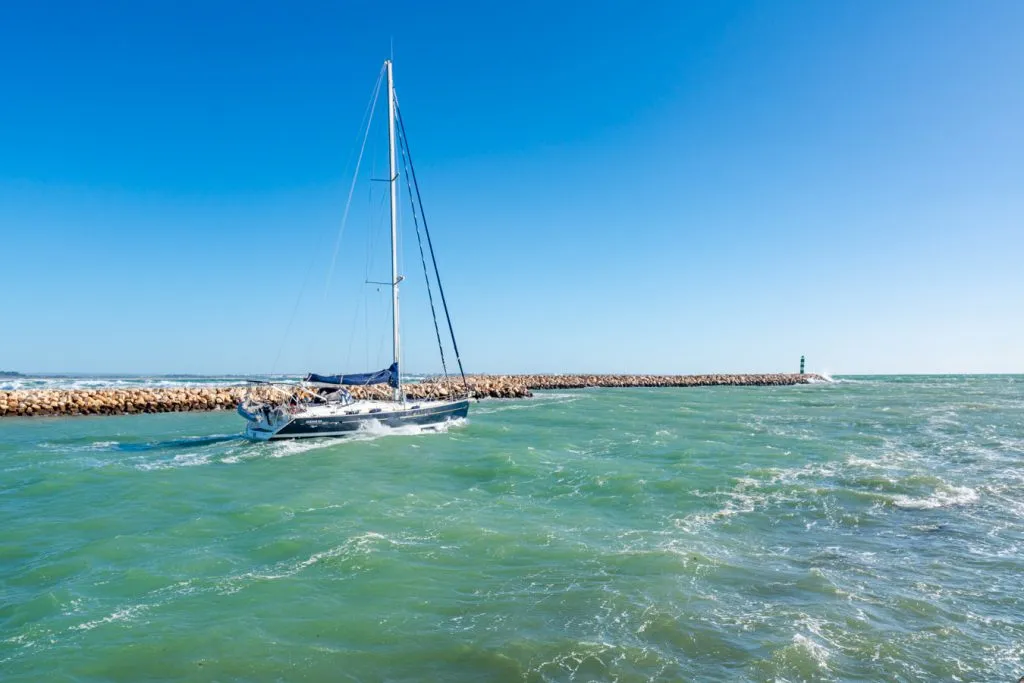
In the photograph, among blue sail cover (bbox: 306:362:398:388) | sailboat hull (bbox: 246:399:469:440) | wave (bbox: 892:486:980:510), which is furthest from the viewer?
blue sail cover (bbox: 306:362:398:388)

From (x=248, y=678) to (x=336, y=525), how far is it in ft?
18.7

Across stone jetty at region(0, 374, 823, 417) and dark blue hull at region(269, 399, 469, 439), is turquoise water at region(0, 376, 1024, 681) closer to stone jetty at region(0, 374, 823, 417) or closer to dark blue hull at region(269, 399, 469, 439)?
dark blue hull at region(269, 399, 469, 439)

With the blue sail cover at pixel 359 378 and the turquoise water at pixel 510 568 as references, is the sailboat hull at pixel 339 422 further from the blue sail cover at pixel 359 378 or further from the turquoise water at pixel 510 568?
the turquoise water at pixel 510 568

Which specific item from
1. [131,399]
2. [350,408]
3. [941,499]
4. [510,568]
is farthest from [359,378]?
[131,399]

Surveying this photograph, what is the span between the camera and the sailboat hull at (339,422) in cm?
2277

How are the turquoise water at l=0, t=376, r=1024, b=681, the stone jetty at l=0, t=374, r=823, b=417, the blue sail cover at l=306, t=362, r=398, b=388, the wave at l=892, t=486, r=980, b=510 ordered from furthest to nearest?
the stone jetty at l=0, t=374, r=823, b=417 < the blue sail cover at l=306, t=362, r=398, b=388 < the wave at l=892, t=486, r=980, b=510 < the turquoise water at l=0, t=376, r=1024, b=681

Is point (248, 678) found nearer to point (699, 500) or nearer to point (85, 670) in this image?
point (85, 670)

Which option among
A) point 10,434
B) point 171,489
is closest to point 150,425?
point 10,434

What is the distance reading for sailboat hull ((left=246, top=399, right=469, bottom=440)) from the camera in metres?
22.8

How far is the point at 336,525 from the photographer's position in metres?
11.7

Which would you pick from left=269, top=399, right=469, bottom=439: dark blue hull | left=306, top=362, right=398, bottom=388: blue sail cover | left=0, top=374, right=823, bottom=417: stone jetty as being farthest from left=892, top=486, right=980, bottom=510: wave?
left=0, top=374, right=823, bottom=417: stone jetty

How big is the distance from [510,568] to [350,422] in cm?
1563

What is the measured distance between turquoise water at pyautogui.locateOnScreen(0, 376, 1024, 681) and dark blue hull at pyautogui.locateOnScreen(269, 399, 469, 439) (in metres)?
2.66

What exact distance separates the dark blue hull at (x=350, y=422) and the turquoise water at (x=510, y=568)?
2.66 m
